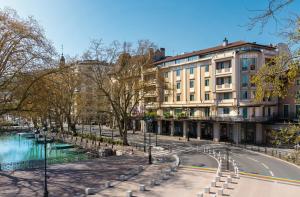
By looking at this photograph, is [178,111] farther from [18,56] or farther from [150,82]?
[18,56]

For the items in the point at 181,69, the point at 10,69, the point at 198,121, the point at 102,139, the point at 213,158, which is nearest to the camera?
the point at 10,69

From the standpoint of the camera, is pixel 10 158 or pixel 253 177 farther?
pixel 10 158

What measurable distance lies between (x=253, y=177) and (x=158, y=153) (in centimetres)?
1838

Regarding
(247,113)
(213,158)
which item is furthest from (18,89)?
(247,113)

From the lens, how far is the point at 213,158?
39.0 metres

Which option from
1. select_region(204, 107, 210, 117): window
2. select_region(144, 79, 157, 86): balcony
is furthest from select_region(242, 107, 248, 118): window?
select_region(144, 79, 157, 86): balcony

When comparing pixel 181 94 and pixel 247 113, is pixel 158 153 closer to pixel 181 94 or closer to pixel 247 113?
pixel 247 113

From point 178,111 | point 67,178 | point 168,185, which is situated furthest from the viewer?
point 178,111

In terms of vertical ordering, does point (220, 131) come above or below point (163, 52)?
below

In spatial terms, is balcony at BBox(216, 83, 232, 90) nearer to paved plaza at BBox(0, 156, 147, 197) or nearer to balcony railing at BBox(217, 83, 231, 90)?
balcony railing at BBox(217, 83, 231, 90)

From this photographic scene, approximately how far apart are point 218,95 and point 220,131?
7365 millimetres

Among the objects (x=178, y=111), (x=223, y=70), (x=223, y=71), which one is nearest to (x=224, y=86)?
(x=223, y=71)

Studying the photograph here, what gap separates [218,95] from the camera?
5766 centimetres

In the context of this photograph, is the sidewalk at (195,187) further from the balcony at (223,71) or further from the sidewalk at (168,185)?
the balcony at (223,71)
